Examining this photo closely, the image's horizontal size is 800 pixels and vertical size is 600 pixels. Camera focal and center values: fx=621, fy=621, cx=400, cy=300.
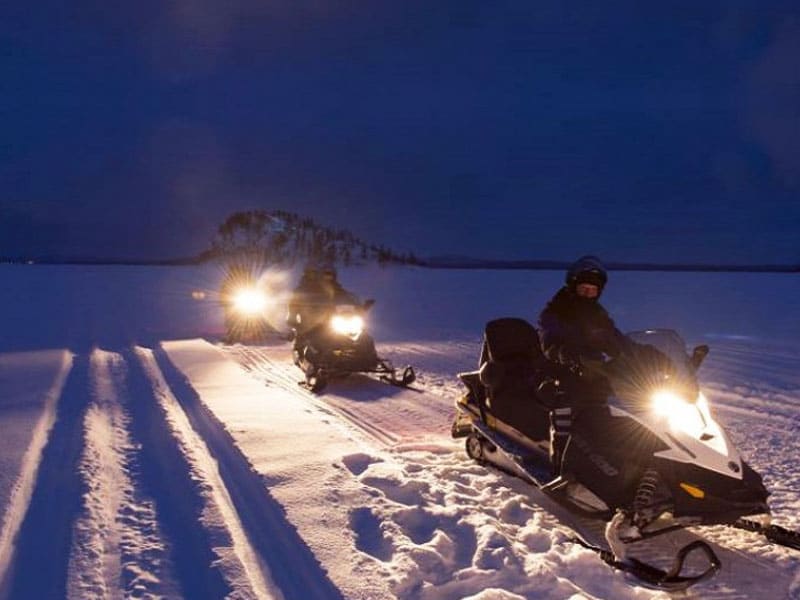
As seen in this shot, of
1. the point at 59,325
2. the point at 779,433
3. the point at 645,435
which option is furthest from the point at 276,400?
the point at 59,325

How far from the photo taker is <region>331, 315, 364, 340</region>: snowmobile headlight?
30.3 ft

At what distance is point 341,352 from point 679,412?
593 cm

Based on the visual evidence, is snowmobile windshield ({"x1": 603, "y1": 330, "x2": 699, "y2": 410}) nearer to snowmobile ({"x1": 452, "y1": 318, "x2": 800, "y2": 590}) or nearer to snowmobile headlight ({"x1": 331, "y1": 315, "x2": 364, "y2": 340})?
snowmobile ({"x1": 452, "y1": 318, "x2": 800, "y2": 590})

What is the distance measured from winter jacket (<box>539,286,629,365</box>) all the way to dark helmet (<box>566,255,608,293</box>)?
11 cm

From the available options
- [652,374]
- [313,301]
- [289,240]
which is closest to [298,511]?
[652,374]

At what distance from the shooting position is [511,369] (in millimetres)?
4922

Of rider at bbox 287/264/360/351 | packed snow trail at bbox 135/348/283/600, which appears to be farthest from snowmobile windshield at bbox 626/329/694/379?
rider at bbox 287/264/360/351

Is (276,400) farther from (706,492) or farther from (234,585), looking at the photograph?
(706,492)

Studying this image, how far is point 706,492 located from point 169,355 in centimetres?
958

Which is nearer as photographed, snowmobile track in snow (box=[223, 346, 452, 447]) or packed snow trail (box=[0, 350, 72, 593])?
packed snow trail (box=[0, 350, 72, 593])

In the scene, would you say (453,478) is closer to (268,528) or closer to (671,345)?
(268,528)

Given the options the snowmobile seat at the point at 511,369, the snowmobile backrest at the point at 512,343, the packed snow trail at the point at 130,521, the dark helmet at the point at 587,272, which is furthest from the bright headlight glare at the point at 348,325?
the dark helmet at the point at 587,272

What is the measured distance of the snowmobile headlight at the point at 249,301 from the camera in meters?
15.6

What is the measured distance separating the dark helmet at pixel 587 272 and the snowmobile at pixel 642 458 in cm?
66
